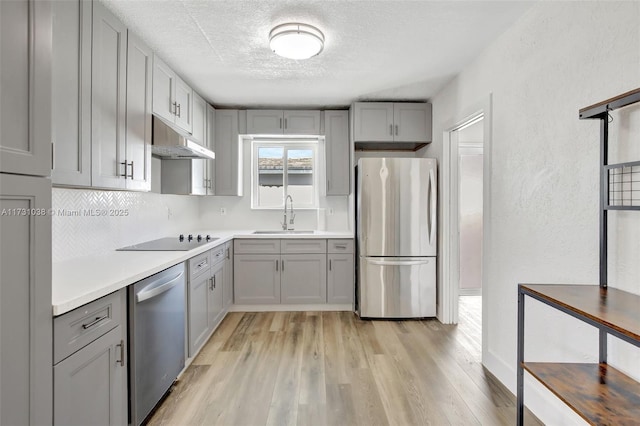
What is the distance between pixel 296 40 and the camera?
6.80ft

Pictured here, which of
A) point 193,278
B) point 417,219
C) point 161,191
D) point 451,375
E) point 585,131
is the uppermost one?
point 585,131

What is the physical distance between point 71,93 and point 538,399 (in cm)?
306

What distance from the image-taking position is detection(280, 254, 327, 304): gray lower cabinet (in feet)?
11.9

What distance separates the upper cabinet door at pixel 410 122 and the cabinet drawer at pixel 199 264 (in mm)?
2416

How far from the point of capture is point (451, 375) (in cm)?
233

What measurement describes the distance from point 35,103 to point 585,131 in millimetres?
2330

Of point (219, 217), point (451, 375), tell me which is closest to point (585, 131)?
point (451, 375)

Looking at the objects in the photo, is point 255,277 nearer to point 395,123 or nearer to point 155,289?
point 155,289

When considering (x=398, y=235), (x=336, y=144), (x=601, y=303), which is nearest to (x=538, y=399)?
(x=601, y=303)

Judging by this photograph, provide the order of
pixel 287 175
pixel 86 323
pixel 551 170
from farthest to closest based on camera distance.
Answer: pixel 287 175 < pixel 551 170 < pixel 86 323

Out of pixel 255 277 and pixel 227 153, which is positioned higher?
pixel 227 153

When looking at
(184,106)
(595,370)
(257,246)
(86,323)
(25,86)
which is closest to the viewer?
(25,86)

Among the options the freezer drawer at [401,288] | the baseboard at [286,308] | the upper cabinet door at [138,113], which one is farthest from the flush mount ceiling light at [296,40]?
the baseboard at [286,308]

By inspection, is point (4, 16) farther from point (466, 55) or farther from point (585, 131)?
point (466, 55)
